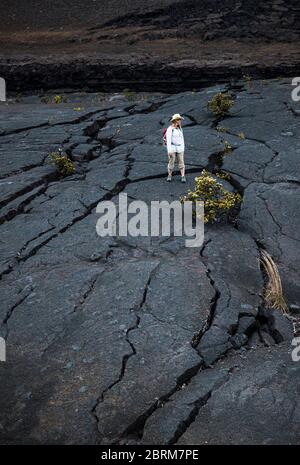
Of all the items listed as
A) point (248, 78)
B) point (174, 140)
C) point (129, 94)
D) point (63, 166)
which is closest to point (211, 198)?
point (174, 140)

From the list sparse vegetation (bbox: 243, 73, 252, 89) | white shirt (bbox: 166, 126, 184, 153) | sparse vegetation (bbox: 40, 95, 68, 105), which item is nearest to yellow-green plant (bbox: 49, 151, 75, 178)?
white shirt (bbox: 166, 126, 184, 153)

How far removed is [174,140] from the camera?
748 centimetres

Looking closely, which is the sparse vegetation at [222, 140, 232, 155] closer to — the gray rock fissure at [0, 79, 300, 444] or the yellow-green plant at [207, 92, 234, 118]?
the gray rock fissure at [0, 79, 300, 444]

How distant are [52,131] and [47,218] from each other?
196 inches

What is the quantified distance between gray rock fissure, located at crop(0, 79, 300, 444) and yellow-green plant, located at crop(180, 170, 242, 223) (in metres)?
0.23

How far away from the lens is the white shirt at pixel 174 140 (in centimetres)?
744

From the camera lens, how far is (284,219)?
7102mm

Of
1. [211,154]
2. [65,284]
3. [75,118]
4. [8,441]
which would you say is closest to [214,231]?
[65,284]

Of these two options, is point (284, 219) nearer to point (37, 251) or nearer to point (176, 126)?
point (176, 126)

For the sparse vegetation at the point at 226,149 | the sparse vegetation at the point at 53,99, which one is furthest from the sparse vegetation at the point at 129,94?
the sparse vegetation at the point at 226,149

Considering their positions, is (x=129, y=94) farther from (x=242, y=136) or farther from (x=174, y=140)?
(x=174, y=140)

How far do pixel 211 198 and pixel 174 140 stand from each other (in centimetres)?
134

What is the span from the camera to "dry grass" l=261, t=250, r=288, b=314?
5430mm

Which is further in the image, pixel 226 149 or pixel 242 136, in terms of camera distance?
pixel 242 136
